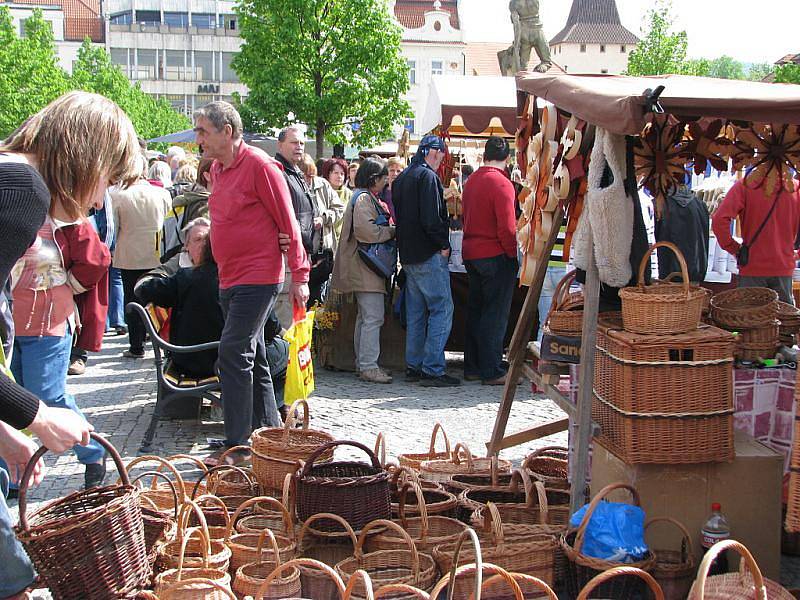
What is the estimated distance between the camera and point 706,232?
788 centimetres

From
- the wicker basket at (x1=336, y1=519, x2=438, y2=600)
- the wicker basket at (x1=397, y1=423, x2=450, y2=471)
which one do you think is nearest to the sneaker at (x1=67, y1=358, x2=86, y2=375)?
the wicker basket at (x1=397, y1=423, x2=450, y2=471)

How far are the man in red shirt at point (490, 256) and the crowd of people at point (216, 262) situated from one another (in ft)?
0.04

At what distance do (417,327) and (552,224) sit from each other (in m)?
3.86

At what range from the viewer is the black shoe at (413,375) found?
8.73 metres

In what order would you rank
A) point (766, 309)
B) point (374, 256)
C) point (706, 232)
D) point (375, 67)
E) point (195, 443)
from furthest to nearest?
point (375, 67) < point (374, 256) < point (706, 232) < point (195, 443) < point (766, 309)

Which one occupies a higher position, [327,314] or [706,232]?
[706,232]

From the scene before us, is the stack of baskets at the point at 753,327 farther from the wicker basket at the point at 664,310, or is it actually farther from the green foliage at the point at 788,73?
the green foliage at the point at 788,73

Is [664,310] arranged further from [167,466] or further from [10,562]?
[10,562]

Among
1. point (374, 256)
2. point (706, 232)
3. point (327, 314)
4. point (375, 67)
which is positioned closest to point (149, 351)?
point (327, 314)

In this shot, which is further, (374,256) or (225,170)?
(374,256)

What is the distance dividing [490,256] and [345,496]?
14.9 feet

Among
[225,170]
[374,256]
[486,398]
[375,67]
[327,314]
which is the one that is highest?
[375,67]

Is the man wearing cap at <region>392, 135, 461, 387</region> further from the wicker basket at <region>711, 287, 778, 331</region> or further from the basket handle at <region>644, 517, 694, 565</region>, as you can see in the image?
the basket handle at <region>644, 517, 694, 565</region>

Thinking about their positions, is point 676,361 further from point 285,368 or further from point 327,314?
point 327,314
